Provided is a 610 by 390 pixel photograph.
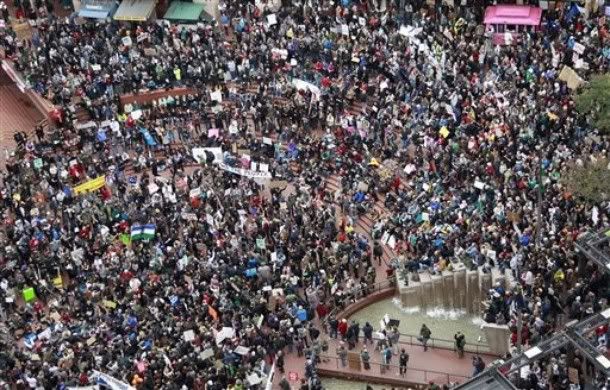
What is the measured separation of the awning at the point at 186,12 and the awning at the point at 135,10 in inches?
39.5

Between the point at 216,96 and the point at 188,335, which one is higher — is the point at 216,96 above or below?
above

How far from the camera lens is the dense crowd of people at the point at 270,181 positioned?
46.1m

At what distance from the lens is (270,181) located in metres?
54.9

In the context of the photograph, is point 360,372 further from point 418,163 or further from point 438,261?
point 418,163

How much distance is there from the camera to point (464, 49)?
2250 inches

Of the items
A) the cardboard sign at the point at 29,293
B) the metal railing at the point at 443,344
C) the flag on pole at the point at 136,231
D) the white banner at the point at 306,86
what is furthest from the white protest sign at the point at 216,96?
the metal railing at the point at 443,344

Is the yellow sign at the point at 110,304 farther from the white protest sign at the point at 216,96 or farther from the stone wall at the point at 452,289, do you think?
the white protest sign at the point at 216,96

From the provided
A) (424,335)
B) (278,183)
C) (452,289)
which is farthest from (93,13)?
(424,335)

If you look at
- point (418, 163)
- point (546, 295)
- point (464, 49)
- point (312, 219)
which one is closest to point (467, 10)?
point (464, 49)

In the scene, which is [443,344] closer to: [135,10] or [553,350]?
[553,350]

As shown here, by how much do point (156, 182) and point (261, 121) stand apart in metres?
6.59

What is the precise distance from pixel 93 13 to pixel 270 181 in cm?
1603

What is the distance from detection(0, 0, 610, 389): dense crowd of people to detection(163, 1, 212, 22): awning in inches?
42.8

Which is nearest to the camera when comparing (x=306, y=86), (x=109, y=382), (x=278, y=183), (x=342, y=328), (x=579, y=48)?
(x=109, y=382)
